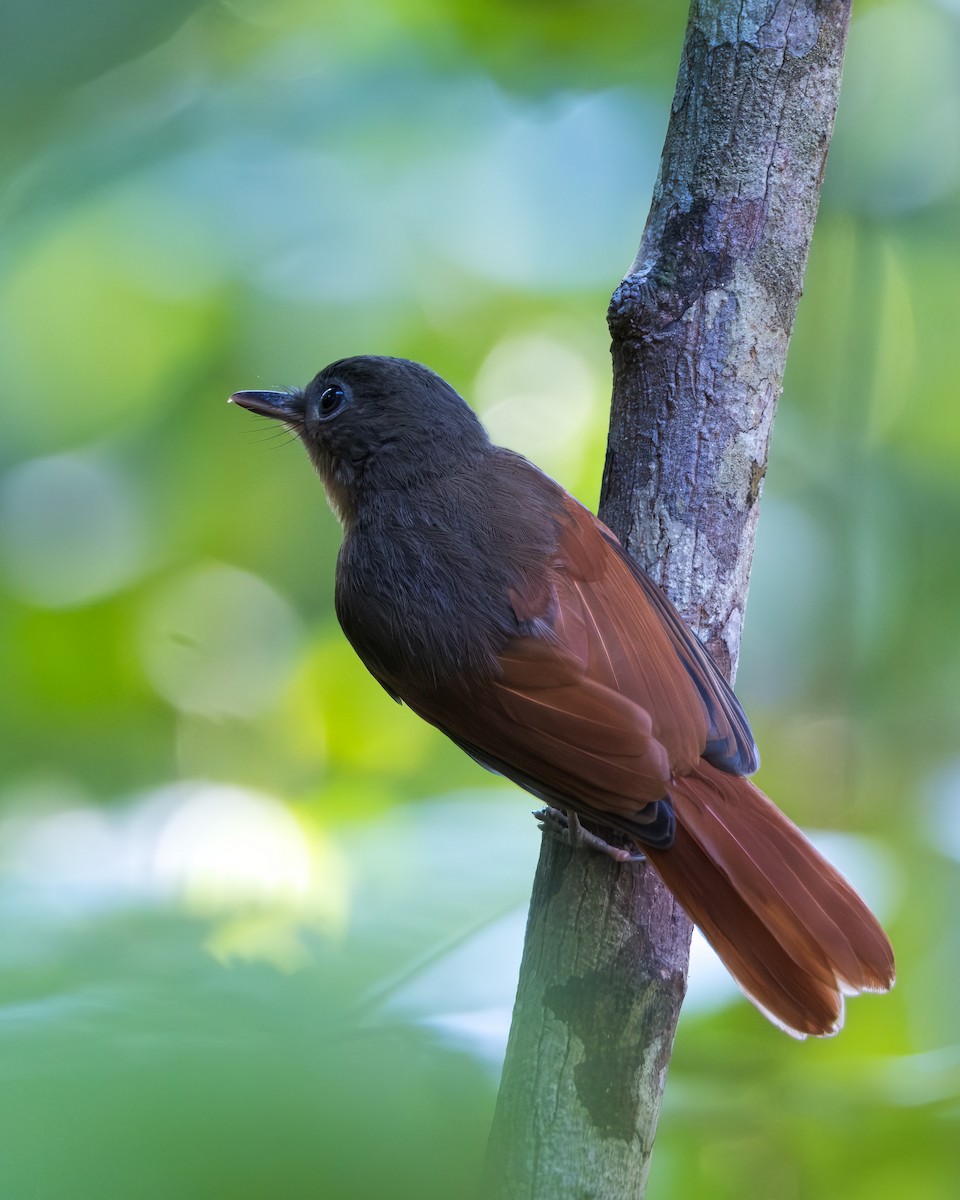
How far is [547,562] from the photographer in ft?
5.69

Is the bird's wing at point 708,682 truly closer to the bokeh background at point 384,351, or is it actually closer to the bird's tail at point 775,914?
the bird's tail at point 775,914

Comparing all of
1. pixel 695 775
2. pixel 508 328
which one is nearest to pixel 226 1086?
pixel 695 775

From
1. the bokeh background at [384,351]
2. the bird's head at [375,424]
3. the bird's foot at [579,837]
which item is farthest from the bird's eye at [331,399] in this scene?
the bird's foot at [579,837]

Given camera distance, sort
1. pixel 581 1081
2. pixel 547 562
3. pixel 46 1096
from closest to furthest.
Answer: pixel 46 1096 < pixel 581 1081 < pixel 547 562

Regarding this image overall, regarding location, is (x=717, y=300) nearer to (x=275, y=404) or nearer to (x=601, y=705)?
(x=601, y=705)

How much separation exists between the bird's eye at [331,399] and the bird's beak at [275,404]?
0.07 m

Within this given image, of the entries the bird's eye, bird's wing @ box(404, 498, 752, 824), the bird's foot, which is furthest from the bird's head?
the bird's foot

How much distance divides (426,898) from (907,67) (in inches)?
113

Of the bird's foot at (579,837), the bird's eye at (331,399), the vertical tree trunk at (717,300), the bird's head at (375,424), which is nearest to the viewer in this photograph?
the bird's foot at (579,837)

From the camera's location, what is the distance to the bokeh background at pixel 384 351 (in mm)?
2045

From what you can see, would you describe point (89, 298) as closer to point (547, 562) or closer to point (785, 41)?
point (547, 562)

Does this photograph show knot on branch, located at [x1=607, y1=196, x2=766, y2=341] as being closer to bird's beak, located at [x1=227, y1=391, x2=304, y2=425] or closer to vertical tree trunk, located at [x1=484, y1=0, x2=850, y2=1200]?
vertical tree trunk, located at [x1=484, y1=0, x2=850, y2=1200]

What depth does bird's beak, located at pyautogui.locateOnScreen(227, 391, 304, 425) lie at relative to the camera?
2295mm

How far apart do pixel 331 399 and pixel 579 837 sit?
1083mm
